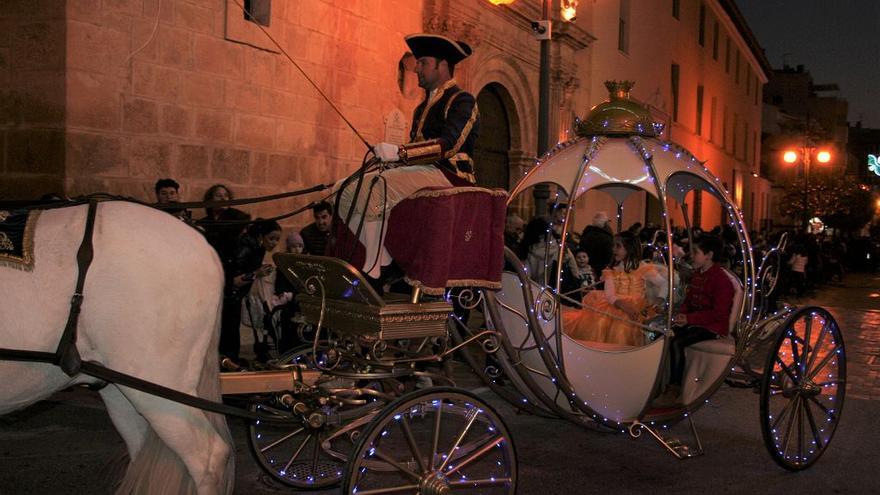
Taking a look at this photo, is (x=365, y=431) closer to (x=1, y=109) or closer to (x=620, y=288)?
(x=620, y=288)

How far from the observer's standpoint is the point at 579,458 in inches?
226

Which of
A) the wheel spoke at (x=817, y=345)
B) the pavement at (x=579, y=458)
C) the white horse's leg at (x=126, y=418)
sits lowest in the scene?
the pavement at (x=579, y=458)

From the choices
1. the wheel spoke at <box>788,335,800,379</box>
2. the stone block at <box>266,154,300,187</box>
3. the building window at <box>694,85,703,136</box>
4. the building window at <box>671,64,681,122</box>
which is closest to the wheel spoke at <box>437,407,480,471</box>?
the wheel spoke at <box>788,335,800,379</box>

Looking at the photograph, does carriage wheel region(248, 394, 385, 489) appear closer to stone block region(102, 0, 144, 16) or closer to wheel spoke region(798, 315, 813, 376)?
wheel spoke region(798, 315, 813, 376)

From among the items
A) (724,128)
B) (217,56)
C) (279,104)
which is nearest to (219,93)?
(217,56)

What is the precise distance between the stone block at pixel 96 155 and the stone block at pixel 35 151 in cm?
9

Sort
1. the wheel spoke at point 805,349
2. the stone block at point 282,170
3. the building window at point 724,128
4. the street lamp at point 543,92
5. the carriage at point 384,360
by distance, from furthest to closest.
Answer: the building window at point 724,128 → the street lamp at point 543,92 → the stone block at point 282,170 → the wheel spoke at point 805,349 → the carriage at point 384,360

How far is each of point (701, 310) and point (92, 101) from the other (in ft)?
17.9

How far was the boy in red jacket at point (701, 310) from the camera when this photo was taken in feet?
19.9

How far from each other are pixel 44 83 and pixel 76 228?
472 cm

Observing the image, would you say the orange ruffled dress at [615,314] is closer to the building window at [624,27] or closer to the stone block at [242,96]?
the stone block at [242,96]

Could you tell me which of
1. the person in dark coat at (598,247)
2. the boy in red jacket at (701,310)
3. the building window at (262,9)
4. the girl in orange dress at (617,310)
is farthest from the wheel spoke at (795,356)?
the building window at (262,9)

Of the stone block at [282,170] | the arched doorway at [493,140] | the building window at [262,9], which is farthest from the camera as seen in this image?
the arched doorway at [493,140]

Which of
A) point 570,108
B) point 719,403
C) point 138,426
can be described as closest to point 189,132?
point 138,426
